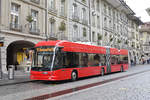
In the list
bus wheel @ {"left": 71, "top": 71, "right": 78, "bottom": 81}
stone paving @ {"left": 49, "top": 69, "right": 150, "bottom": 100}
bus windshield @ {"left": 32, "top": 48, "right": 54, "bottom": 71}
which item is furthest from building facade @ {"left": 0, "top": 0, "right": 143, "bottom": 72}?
stone paving @ {"left": 49, "top": 69, "right": 150, "bottom": 100}

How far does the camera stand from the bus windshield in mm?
12184

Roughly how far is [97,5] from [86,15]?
598 centimetres

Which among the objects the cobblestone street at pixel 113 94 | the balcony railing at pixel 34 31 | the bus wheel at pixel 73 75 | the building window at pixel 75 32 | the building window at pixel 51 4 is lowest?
the cobblestone street at pixel 113 94

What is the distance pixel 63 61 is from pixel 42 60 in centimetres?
143

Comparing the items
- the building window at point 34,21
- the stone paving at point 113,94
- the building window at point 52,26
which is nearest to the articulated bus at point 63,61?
the stone paving at point 113,94

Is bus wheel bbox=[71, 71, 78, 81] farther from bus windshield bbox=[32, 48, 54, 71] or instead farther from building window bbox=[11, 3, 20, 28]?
building window bbox=[11, 3, 20, 28]

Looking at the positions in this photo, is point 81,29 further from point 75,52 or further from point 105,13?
point 75,52

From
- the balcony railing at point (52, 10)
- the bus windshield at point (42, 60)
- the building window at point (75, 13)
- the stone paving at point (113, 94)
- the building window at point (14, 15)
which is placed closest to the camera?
the stone paving at point (113, 94)

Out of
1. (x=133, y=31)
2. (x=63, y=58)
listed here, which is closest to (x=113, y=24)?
(x=133, y=31)

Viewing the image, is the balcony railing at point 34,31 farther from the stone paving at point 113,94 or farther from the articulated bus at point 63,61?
the stone paving at point 113,94

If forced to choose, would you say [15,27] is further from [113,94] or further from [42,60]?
[113,94]

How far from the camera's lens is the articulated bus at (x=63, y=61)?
1219 centimetres

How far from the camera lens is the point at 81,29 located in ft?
102

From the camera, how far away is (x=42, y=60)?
1240 cm
